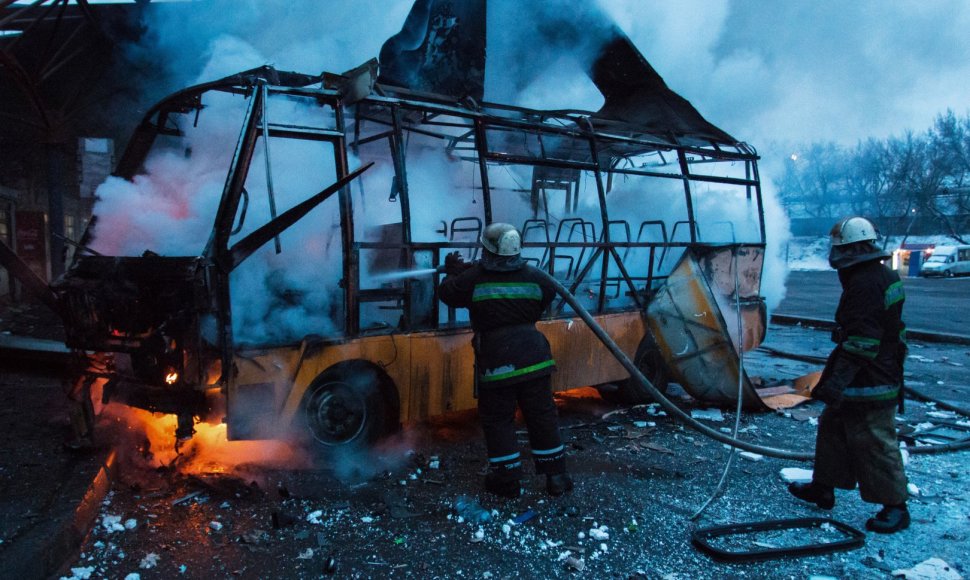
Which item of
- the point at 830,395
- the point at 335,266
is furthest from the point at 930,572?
the point at 335,266

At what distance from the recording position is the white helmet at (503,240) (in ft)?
13.3

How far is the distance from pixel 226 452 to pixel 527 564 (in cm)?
262

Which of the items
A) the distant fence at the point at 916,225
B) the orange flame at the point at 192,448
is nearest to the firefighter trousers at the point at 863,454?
the orange flame at the point at 192,448

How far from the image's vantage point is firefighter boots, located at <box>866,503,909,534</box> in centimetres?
360

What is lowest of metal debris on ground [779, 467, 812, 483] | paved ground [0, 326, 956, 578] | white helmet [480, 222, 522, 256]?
paved ground [0, 326, 956, 578]

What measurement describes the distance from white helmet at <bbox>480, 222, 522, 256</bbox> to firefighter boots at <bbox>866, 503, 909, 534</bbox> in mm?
2823

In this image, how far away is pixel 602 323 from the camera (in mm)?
6141

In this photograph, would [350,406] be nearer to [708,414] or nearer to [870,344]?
[870,344]

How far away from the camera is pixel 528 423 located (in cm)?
414

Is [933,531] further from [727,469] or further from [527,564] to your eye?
[527,564]

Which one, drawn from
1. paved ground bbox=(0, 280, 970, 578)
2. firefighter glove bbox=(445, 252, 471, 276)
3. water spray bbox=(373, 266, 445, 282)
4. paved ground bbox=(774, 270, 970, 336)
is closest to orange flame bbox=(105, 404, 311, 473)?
paved ground bbox=(0, 280, 970, 578)

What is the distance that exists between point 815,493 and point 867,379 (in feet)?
2.82

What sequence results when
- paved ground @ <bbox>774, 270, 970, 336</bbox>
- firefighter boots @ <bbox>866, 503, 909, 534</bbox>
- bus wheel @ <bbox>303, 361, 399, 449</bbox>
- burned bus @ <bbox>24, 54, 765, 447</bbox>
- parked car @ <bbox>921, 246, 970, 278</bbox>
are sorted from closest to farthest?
1. firefighter boots @ <bbox>866, 503, 909, 534</bbox>
2. burned bus @ <bbox>24, 54, 765, 447</bbox>
3. bus wheel @ <bbox>303, 361, 399, 449</bbox>
4. paved ground @ <bbox>774, 270, 970, 336</bbox>
5. parked car @ <bbox>921, 246, 970, 278</bbox>

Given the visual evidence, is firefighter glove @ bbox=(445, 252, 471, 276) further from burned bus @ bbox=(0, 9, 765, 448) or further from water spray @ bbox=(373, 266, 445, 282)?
burned bus @ bbox=(0, 9, 765, 448)
